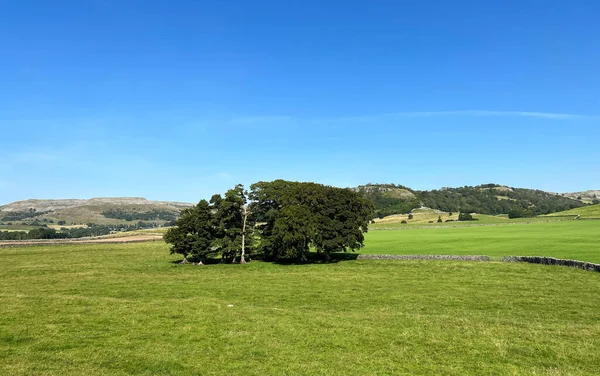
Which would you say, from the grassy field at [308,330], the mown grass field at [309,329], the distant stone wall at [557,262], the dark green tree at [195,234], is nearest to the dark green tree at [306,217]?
the dark green tree at [195,234]

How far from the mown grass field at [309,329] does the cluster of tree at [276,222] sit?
23354 mm

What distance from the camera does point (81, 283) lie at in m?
40.0

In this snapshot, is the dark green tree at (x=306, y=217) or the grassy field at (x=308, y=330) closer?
the grassy field at (x=308, y=330)

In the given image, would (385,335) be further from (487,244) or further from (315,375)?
(487,244)

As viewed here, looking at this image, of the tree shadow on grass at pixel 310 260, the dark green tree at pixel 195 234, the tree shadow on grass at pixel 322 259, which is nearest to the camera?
the dark green tree at pixel 195 234

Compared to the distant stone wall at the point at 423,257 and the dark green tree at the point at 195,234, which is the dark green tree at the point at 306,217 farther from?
the dark green tree at the point at 195,234

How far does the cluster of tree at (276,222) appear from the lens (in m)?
62.4

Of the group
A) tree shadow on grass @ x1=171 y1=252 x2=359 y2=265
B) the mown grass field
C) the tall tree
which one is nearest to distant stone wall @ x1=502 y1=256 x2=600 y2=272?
the mown grass field

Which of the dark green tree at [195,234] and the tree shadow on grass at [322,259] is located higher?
the dark green tree at [195,234]

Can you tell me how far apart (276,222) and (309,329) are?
42810mm

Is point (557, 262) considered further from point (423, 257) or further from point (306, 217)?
point (306, 217)

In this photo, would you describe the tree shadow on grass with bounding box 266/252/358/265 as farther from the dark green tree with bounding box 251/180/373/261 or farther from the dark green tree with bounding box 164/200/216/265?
the dark green tree with bounding box 164/200/216/265

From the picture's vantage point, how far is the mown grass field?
14.5 m

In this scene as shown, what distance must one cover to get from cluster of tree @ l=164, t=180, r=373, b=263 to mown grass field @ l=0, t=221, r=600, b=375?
2335 cm
